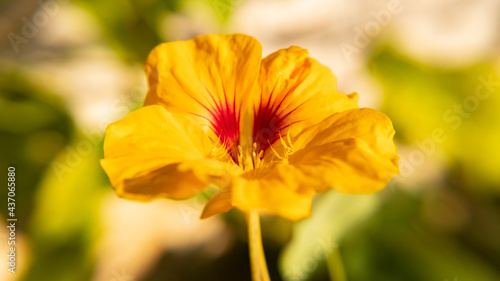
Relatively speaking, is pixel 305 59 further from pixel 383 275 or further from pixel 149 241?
pixel 149 241

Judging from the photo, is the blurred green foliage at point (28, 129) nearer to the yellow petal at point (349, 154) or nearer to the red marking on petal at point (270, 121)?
the red marking on petal at point (270, 121)

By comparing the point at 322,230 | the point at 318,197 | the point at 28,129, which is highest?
the point at 28,129

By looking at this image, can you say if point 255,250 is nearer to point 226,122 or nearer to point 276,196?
point 276,196

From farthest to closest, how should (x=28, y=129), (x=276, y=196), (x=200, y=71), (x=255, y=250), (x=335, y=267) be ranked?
1. (x=28, y=129)
2. (x=335, y=267)
3. (x=200, y=71)
4. (x=255, y=250)
5. (x=276, y=196)

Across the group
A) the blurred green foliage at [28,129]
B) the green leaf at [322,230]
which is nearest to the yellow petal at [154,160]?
the green leaf at [322,230]

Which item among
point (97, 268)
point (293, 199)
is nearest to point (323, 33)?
point (97, 268)

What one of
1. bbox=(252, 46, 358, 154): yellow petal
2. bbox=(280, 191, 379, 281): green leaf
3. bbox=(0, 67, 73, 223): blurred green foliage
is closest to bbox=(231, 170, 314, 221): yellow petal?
bbox=(252, 46, 358, 154): yellow petal

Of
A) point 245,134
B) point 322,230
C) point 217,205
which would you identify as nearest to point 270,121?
point 245,134
